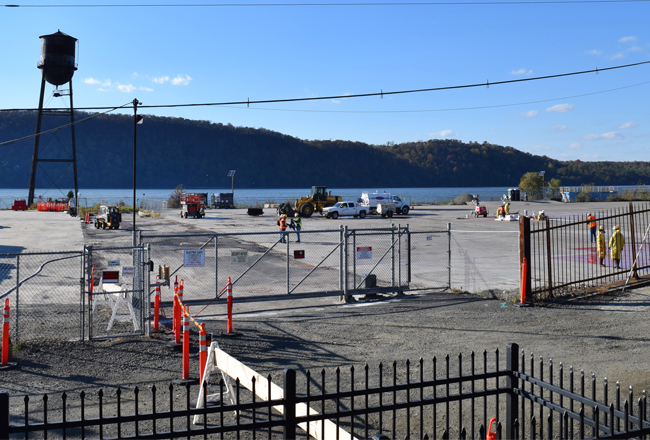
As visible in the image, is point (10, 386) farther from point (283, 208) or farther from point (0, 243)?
point (283, 208)

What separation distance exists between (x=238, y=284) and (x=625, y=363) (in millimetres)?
11499

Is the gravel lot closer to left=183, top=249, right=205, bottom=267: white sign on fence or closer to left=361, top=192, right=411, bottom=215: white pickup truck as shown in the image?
left=183, top=249, right=205, bottom=267: white sign on fence

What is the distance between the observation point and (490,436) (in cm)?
419

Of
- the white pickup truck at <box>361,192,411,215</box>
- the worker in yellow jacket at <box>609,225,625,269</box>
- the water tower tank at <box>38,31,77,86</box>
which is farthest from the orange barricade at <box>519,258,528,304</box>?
the water tower tank at <box>38,31,77,86</box>

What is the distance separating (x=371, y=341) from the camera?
418 inches

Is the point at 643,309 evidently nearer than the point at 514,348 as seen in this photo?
No

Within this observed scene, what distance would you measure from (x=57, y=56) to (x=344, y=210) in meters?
35.1

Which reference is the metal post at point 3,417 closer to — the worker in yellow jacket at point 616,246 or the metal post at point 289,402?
the metal post at point 289,402

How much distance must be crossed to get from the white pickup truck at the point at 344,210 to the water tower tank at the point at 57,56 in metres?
32.8

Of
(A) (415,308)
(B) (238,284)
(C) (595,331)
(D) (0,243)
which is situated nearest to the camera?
(C) (595,331)

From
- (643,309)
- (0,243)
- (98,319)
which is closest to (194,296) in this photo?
(98,319)

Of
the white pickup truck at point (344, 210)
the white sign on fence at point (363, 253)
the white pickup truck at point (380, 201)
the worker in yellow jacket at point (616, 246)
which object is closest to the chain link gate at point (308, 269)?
the white sign on fence at point (363, 253)

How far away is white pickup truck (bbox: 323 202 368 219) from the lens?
173ft

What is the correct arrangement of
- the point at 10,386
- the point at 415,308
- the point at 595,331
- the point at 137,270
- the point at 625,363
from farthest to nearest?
the point at 415,308, the point at 137,270, the point at 595,331, the point at 625,363, the point at 10,386
